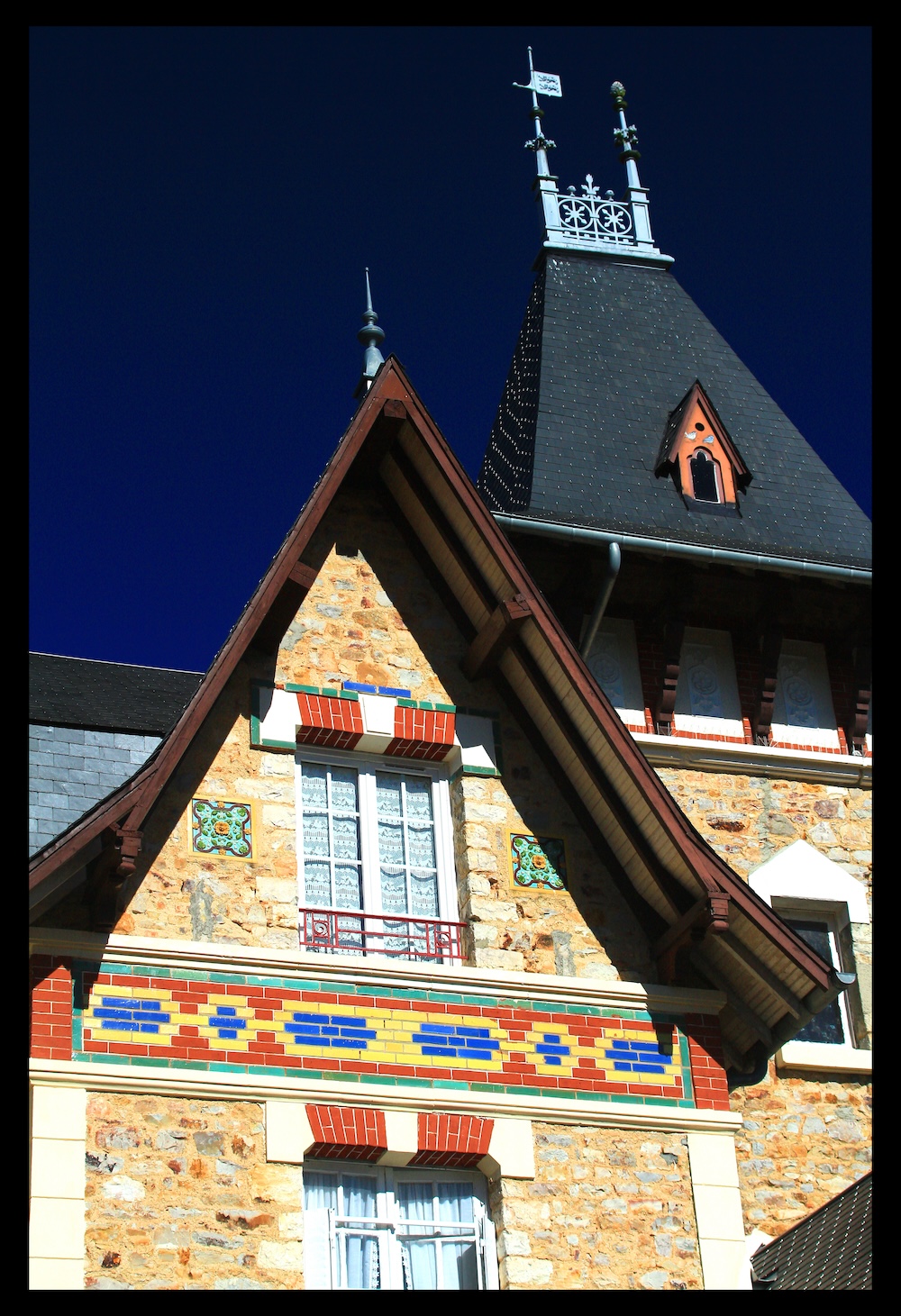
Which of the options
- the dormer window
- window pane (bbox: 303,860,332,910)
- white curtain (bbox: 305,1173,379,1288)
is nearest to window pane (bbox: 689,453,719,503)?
the dormer window

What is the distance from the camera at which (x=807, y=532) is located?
15.0 meters

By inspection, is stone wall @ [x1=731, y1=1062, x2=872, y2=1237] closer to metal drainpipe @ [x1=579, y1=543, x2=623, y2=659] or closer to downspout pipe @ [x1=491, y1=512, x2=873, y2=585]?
metal drainpipe @ [x1=579, y1=543, x2=623, y2=659]

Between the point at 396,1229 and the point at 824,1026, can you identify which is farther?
the point at 824,1026

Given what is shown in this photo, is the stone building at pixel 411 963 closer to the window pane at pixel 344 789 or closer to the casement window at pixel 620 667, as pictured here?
the window pane at pixel 344 789

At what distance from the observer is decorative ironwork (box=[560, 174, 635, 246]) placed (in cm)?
1941

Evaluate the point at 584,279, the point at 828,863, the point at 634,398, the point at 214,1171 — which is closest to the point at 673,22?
the point at 214,1171

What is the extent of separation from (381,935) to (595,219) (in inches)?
458

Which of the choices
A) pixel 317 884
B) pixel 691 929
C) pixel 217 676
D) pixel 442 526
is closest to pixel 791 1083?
pixel 691 929

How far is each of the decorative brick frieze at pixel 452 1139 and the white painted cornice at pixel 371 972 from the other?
67 cm

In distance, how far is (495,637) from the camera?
10.6 metres

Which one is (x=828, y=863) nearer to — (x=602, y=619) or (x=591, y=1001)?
(x=602, y=619)

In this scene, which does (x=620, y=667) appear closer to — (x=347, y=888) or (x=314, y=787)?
(x=314, y=787)

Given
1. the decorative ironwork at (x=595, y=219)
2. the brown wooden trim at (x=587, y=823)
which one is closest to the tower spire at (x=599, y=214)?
the decorative ironwork at (x=595, y=219)

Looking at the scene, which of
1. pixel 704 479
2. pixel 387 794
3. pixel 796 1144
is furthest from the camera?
pixel 704 479
